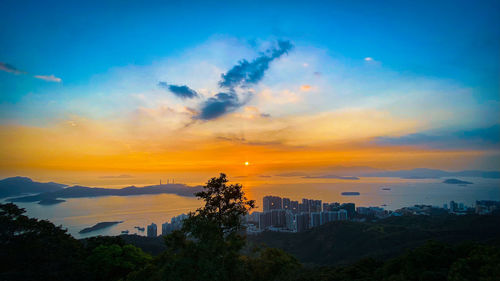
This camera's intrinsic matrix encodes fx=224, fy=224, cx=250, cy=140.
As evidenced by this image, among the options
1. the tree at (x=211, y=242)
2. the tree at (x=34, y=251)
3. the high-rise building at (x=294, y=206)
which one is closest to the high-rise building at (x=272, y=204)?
the high-rise building at (x=294, y=206)

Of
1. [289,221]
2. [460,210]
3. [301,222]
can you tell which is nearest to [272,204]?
[289,221]

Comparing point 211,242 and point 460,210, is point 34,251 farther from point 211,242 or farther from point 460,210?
point 460,210

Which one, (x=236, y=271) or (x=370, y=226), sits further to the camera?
(x=370, y=226)

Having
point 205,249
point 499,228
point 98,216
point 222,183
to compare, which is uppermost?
point 222,183

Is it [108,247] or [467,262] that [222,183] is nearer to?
[467,262]

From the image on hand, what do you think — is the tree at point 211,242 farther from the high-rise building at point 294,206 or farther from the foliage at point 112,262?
the high-rise building at point 294,206

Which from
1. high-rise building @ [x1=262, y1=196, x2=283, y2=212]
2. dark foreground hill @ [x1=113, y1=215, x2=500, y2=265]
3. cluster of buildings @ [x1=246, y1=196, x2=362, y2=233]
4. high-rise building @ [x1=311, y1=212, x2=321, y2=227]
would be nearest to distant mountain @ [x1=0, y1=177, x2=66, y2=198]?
dark foreground hill @ [x1=113, y1=215, x2=500, y2=265]

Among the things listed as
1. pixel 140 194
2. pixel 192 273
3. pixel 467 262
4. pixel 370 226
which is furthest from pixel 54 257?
pixel 140 194
